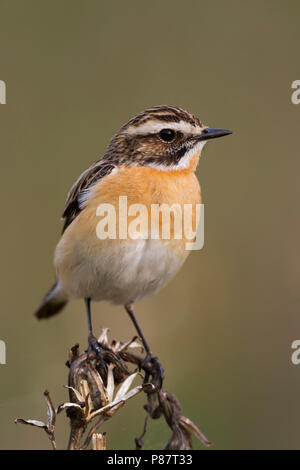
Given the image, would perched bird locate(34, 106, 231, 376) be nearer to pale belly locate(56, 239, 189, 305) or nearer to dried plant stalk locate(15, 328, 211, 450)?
pale belly locate(56, 239, 189, 305)

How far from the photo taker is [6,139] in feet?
21.1

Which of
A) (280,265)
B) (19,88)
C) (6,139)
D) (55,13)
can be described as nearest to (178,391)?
(280,265)

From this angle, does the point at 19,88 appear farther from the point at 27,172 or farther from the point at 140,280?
the point at 140,280

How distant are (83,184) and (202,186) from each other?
6.06 ft

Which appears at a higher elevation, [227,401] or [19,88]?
[19,88]


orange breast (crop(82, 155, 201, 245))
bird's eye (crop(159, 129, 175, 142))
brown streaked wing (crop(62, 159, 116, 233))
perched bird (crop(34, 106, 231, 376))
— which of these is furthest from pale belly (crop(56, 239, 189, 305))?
bird's eye (crop(159, 129, 175, 142))

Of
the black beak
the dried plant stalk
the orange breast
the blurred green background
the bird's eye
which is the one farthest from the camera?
the blurred green background

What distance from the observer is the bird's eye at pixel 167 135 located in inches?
180

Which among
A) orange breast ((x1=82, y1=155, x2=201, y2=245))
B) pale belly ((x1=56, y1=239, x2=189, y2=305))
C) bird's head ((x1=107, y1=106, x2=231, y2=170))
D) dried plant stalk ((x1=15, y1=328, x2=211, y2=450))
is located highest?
bird's head ((x1=107, y1=106, x2=231, y2=170))

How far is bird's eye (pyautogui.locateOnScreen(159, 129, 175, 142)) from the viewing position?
4582mm

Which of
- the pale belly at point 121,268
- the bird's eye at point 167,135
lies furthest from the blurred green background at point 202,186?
the bird's eye at point 167,135

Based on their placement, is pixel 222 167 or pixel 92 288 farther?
pixel 222 167

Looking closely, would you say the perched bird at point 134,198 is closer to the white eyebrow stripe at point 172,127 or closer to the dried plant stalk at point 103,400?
the white eyebrow stripe at point 172,127
